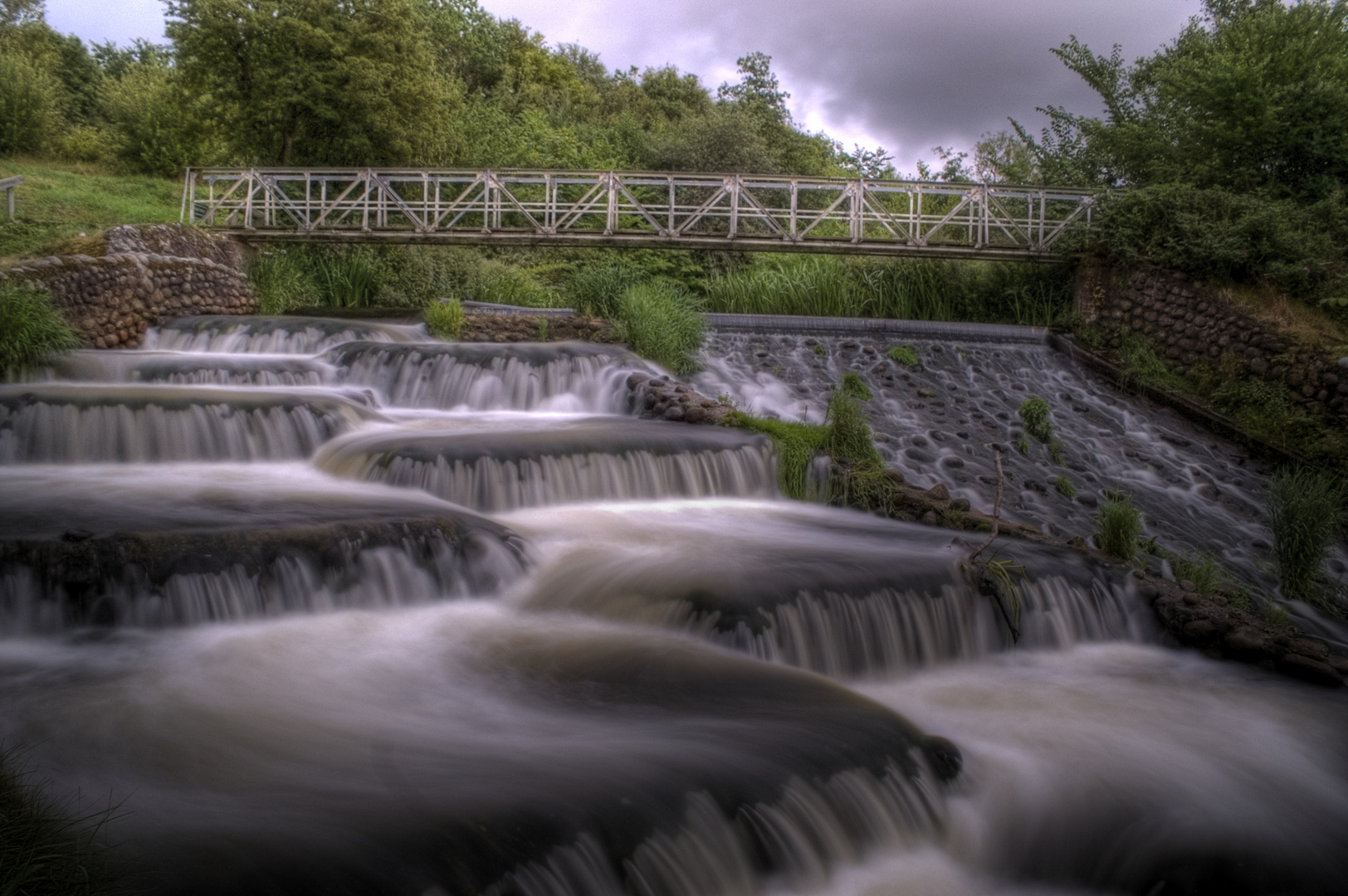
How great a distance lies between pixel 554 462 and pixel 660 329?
5512 mm

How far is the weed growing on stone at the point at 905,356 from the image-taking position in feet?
44.2

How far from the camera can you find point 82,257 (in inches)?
474

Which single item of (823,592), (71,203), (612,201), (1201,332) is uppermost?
(612,201)

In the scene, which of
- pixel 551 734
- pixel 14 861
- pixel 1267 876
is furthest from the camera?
pixel 551 734

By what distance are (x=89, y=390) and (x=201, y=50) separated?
12876 mm

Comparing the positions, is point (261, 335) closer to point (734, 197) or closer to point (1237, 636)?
point (734, 197)

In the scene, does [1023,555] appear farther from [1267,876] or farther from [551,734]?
[551,734]

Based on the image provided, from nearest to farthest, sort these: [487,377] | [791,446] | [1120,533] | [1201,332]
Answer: [1120,533], [791,446], [487,377], [1201,332]

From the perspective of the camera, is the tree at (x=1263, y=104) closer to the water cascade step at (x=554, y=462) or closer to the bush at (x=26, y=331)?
the water cascade step at (x=554, y=462)

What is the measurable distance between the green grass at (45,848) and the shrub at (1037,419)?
10.6m

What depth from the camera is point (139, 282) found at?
42.2 ft

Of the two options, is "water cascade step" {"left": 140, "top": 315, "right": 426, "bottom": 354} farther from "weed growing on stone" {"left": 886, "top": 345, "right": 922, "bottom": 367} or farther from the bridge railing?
"weed growing on stone" {"left": 886, "top": 345, "right": 922, "bottom": 367}

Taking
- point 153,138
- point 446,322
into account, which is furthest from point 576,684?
point 153,138

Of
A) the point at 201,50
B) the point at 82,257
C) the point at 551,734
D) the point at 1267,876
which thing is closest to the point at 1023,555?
the point at 1267,876
